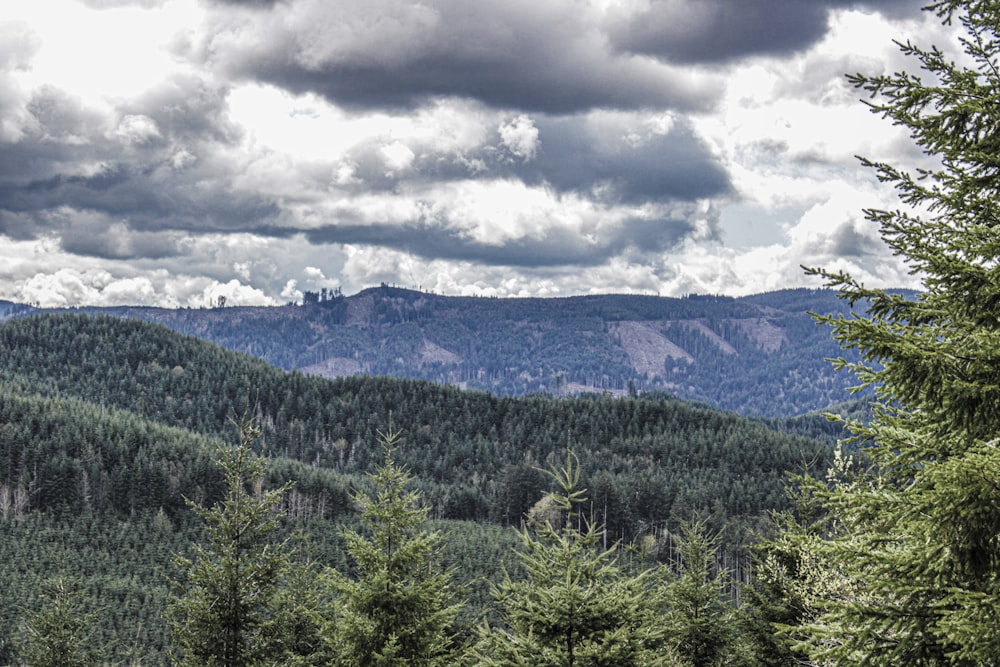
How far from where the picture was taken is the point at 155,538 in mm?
159625

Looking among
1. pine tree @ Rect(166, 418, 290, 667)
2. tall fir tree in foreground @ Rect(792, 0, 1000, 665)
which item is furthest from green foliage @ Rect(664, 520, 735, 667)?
tall fir tree in foreground @ Rect(792, 0, 1000, 665)

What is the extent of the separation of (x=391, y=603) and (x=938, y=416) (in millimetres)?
17168

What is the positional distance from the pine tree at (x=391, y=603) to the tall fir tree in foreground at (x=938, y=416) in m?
14.8

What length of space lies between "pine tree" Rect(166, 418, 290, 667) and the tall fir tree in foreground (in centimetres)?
1997

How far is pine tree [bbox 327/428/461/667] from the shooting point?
21.4 metres

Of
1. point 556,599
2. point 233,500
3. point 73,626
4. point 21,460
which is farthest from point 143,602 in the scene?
point 556,599

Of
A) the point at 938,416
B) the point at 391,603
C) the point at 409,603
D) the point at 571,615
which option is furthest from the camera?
the point at 409,603

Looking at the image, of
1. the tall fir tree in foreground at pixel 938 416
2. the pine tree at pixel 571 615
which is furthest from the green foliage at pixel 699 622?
the tall fir tree in foreground at pixel 938 416

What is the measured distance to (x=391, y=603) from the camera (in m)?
21.8

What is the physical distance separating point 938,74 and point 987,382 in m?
4.55

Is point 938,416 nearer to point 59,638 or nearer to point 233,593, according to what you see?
point 233,593

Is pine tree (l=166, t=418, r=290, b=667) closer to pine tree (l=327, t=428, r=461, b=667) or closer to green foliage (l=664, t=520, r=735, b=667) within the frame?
pine tree (l=327, t=428, r=461, b=667)

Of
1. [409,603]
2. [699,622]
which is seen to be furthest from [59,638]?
[699,622]

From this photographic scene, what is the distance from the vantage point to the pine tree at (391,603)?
70.2 ft
